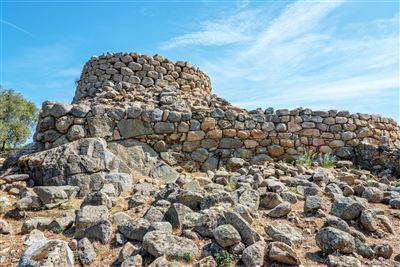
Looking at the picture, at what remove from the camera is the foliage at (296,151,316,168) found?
8.25 meters

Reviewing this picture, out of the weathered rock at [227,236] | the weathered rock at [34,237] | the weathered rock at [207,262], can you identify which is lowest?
the weathered rock at [207,262]

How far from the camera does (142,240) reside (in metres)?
3.52

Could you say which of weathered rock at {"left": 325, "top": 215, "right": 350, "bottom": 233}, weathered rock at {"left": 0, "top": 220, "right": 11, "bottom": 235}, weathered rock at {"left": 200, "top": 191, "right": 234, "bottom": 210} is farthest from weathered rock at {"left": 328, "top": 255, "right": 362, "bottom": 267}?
weathered rock at {"left": 0, "top": 220, "right": 11, "bottom": 235}

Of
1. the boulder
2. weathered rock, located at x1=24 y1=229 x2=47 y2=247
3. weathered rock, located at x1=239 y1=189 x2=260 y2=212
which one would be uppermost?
the boulder

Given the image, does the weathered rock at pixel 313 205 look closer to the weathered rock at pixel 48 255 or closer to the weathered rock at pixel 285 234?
the weathered rock at pixel 285 234

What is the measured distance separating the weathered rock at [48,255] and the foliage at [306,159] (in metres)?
6.23

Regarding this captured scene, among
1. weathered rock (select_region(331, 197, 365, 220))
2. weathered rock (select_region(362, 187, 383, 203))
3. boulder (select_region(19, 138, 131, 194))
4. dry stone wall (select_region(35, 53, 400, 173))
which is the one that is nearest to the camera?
weathered rock (select_region(331, 197, 365, 220))

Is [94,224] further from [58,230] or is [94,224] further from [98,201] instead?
[98,201]

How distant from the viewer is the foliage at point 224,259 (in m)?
3.19

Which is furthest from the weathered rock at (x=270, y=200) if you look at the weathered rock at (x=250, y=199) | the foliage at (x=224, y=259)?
the foliage at (x=224, y=259)

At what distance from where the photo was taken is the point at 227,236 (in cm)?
338

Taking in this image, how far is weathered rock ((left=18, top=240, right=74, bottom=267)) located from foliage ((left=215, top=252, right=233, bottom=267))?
1.34 m

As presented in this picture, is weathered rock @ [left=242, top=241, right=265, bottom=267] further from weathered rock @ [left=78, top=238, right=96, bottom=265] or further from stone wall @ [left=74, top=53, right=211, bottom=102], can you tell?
stone wall @ [left=74, top=53, right=211, bottom=102]

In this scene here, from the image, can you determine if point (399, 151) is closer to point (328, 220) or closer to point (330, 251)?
point (328, 220)
